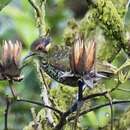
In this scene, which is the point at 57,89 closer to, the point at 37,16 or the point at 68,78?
the point at 37,16

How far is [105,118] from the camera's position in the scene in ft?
7.89

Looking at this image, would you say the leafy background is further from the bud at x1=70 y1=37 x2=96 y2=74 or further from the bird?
the bud at x1=70 y1=37 x2=96 y2=74

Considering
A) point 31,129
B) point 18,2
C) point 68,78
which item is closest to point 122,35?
point 31,129

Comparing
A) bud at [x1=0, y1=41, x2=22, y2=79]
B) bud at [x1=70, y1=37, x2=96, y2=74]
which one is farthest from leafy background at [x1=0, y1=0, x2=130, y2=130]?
bud at [x1=70, y1=37, x2=96, y2=74]

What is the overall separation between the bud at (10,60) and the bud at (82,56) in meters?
0.17

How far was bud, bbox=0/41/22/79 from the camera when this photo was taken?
70.4 inches

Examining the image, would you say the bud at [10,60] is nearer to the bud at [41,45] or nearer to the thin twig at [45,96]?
the bud at [41,45]

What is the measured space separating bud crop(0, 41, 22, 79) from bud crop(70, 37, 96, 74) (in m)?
0.17

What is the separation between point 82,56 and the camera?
171cm

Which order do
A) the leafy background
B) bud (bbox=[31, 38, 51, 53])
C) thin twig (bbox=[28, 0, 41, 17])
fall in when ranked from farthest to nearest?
the leafy background < thin twig (bbox=[28, 0, 41, 17]) < bud (bbox=[31, 38, 51, 53])

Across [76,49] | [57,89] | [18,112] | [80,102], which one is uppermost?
[76,49]

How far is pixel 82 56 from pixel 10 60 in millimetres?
209

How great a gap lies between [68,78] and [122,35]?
1.99 feet

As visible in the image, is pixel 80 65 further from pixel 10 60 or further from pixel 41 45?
pixel 41 45
